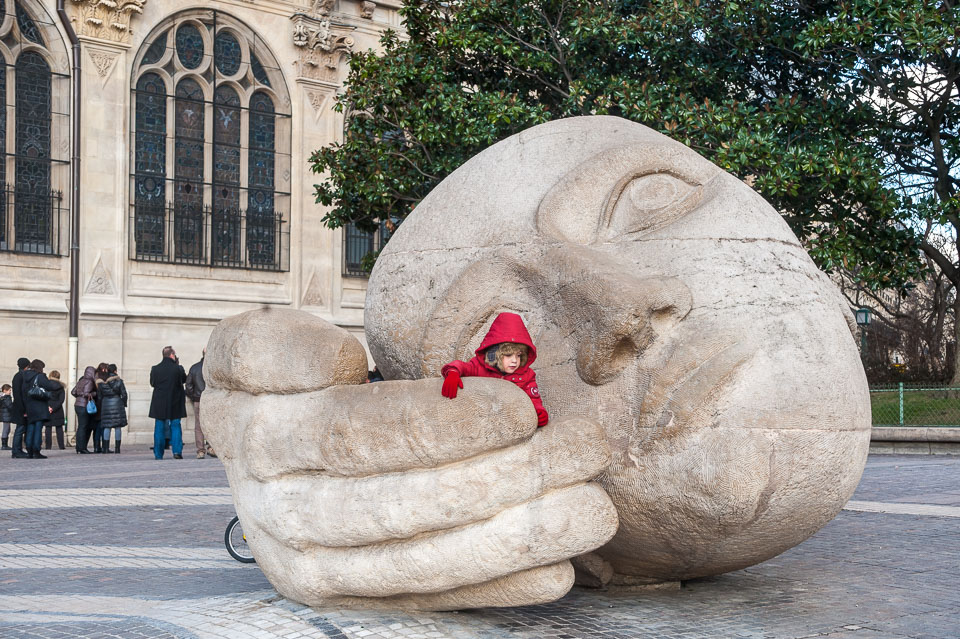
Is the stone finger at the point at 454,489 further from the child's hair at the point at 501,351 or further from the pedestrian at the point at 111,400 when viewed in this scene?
the pedestrian at the point at 111,400

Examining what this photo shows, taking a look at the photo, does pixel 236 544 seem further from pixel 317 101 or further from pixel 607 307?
pixel 317 101

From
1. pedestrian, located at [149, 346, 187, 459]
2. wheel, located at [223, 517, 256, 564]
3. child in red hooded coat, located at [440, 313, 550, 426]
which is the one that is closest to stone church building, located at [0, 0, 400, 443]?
pedestrian, located at [149, 346, 187, 459]

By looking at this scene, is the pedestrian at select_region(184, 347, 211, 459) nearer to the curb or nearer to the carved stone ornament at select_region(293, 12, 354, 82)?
the carved stone ornament at select_region(293, 12, 354, 82)

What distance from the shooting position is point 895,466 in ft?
48.5

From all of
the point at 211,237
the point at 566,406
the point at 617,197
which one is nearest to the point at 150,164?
the point at 211,237

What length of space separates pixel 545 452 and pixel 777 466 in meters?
1.14

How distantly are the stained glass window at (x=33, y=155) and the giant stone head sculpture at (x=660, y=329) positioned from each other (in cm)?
1830

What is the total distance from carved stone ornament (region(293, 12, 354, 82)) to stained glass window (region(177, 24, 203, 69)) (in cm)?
223

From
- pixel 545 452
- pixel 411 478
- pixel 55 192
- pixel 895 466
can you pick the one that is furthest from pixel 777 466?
pixel 55 192

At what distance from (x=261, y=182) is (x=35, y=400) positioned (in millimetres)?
9192

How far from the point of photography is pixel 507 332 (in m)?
5.07

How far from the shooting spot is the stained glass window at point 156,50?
2370 cm

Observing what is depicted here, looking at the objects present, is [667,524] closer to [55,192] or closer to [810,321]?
[810,321]

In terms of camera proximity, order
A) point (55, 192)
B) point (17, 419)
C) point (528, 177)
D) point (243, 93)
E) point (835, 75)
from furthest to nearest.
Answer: point (243, 93) < point (55, 192) < point (17, 419) < point (835, 75) < point (528, 177)
